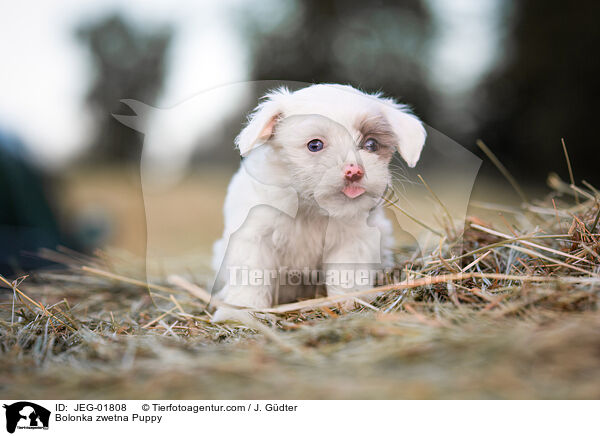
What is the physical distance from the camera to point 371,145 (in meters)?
1.50

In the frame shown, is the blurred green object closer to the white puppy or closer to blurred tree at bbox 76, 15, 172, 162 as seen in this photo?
blurred tree at bbox 76, 15, 172, 162

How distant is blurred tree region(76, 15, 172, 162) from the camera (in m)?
4.10

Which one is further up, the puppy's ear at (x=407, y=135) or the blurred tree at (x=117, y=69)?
the blurred tree at (x=117, y=69)

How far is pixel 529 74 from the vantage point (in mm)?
4617

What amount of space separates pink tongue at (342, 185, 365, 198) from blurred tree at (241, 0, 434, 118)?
5.33 ft

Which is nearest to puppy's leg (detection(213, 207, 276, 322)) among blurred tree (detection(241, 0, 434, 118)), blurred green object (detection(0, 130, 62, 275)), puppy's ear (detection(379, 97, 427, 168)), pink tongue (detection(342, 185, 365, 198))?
pink tongue (detection(342, 185, 365, 198))

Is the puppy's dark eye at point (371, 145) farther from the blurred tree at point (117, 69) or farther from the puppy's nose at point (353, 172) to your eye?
the blurred tree at point (117, 69)

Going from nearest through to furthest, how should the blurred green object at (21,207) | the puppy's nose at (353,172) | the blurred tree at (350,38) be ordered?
the puppy's nose at (353,172), the blurred green object at (21,207), the blurred tree at (350,38)

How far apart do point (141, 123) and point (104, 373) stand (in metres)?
0.92

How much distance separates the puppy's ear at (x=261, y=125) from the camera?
1504mm
